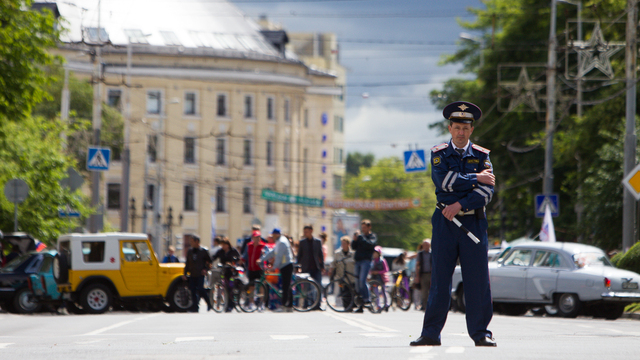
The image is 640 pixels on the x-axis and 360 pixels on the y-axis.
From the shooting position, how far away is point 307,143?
96500mm

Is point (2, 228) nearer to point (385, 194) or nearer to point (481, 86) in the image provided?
point (481, 86)

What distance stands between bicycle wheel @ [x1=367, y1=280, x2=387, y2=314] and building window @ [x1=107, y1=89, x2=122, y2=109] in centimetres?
4924

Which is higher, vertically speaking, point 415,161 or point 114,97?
point 114,97

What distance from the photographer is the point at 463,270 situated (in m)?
8.00

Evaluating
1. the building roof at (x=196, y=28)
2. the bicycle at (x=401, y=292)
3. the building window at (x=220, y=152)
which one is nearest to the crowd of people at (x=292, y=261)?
the bicycle at (x=401, y=292)

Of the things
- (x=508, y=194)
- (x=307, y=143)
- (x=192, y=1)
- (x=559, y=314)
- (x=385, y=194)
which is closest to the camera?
(x=559, y=314)

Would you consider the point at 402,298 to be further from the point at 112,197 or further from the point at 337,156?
the point at 337,156

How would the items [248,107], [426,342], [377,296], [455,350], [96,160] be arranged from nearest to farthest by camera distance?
1. [455,350]
2. [426,342]
3. [377,296]
4. [96,160]
5. [248,107]

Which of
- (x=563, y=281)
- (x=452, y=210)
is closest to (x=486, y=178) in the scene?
(x=452, y=210)

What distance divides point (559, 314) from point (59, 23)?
14.4 meters

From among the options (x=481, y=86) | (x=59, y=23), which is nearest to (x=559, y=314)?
(x=59, y=23)

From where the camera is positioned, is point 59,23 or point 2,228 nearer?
point 59,23

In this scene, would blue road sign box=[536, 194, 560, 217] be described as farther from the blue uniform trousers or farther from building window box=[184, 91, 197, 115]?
building window box=[184, 91, 197, 115]

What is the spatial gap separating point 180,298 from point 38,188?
947 centimetres
